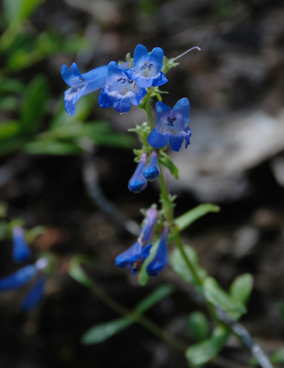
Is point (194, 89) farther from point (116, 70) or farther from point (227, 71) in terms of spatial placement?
point (116, 70)

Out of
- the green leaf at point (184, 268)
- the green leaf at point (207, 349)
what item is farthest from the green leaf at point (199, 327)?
the green leaf at point (184, 268)

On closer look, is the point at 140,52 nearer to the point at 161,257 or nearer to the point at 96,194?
the point at 161,257

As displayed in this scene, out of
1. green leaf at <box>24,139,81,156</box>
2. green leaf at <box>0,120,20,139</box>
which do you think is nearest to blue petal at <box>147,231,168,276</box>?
green leaf at <box>24,139,81,156</box>

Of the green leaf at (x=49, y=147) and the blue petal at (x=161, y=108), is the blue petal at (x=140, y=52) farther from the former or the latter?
the green leaf at (x=49, y=147)

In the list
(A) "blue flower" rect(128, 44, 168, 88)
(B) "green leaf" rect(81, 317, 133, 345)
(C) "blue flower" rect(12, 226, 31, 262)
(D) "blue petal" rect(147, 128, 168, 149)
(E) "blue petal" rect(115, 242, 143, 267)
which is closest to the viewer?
(A) "blue flower" rect(128, 44, 168, 88)

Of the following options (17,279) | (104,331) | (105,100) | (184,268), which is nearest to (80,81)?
(105,100)

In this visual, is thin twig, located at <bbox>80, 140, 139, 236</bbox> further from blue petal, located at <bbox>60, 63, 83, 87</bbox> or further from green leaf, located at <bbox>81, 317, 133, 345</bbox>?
blue petal, located at <bbox>60, 63, 83, 87</bbox>

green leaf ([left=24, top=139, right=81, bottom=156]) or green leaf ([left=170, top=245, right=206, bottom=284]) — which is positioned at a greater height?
green leaf ([left=24, top=139, right=81, bottom=156])
